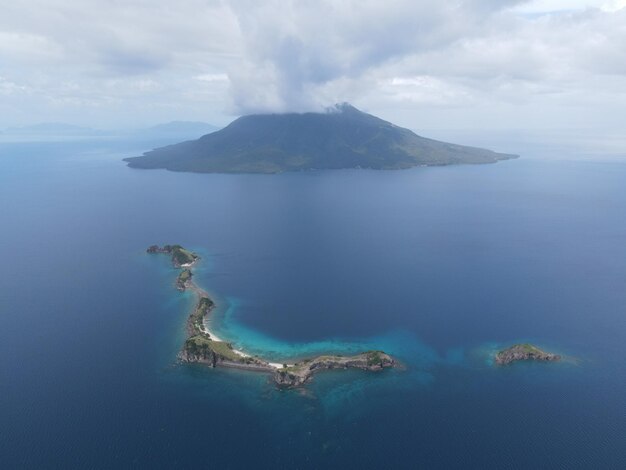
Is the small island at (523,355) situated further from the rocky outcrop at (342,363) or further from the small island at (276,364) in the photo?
the rocky outcrop at (342,363)

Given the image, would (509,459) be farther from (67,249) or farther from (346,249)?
(67,249)

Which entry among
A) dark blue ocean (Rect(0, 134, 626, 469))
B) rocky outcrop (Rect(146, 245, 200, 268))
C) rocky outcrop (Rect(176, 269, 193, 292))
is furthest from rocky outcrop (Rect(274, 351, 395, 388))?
rocky outcrop (Rect(146, 245, 200, 268))

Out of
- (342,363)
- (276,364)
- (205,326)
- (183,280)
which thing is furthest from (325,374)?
(183,280)

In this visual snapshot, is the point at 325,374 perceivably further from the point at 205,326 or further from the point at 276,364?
the point at 205,326

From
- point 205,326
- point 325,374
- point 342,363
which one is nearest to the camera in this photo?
point 325,374

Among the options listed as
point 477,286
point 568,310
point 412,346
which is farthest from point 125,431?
point 568,310

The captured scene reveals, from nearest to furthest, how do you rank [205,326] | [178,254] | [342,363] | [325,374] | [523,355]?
[325,374] < [342,363] < [523,355] < [205,326] < [178,254]

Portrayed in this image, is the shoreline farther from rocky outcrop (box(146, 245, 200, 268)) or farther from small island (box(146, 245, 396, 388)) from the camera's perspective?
rocky outcrop (box(146, 245, 200, 268))

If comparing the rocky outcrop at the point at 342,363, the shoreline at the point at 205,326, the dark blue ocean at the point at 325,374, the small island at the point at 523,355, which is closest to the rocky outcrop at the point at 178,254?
the shoreline at the point at 205,326
